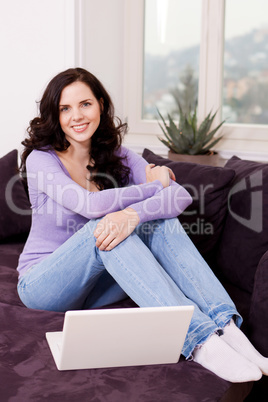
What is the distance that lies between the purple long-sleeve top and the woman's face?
0.12 metres

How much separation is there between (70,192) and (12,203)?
753 mm

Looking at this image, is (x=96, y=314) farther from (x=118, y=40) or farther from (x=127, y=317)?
(x=118, y=40)

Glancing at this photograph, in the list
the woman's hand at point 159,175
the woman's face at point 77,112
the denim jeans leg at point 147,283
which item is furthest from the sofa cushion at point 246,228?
the woman's face at point 77,112

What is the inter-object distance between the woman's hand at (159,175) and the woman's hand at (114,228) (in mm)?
294

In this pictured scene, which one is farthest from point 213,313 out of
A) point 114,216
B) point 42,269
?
point 42,269

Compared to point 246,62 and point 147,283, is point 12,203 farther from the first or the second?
point 246,62

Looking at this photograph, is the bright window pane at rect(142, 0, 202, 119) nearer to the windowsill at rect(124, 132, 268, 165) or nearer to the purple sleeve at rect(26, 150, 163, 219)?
the windowsill at rect(124, 132, 268, 165)

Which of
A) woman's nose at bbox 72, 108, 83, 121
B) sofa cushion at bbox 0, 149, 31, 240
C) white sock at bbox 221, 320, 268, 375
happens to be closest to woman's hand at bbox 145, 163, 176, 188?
woman's nose at bbox 72, 108, 83, 121

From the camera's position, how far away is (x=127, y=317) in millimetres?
1409

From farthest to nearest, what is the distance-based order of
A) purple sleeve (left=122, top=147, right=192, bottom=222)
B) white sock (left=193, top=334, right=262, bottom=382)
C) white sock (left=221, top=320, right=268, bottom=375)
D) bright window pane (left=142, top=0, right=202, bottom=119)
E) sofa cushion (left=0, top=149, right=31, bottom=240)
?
bright window pane (left=142, top=0, right=202, bottom=119) < sofa cushion (left=0, top=149, right=31, bottom=240) < purple sleeve (left=122, top=147, right=192, bottom=222) < white sock (left=221, top=320, right=268, bottom=375) < white sock (left=193, top=334, right=262, bottom=382)

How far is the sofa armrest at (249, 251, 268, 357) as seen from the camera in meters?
1.70

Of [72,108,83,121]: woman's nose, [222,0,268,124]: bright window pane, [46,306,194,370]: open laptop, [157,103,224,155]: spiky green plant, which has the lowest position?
[46,306,194,370]: open laptop

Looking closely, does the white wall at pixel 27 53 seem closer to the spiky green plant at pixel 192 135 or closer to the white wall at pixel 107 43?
the white wall at pixel 107 43

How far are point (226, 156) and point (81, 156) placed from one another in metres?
1.16
